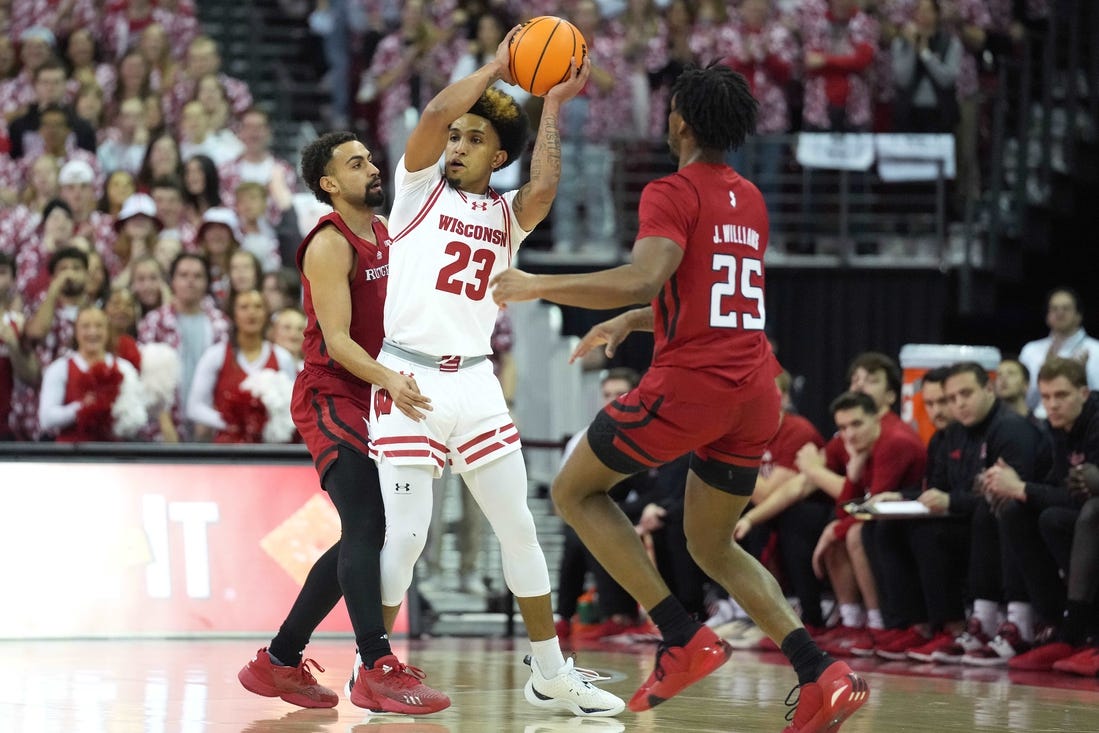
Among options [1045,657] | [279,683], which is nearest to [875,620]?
[1045,657]

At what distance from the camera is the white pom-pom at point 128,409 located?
10.3m

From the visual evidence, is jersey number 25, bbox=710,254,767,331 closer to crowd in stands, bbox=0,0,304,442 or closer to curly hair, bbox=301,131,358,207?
curly hair, bbox=301,131,358,207

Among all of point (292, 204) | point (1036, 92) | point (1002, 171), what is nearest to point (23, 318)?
point (292, 204)

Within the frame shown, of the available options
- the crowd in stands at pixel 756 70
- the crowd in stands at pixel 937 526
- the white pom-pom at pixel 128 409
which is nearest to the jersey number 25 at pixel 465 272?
the crowd in stands at pixel 937 526

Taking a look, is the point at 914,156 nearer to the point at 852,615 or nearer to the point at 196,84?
the point at 852,615

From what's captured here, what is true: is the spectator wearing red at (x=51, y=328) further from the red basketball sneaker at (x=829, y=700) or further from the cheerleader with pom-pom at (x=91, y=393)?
the red basketball sneaker at (x=829, y=700)

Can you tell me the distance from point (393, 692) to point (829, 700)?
5.14 ft

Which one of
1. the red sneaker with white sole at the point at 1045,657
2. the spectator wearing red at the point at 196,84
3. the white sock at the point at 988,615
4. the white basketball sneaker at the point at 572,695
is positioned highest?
the spectator wearing red at the point at 196,84

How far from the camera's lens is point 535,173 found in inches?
243

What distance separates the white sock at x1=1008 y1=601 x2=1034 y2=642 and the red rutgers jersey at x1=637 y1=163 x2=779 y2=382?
13.2 ft

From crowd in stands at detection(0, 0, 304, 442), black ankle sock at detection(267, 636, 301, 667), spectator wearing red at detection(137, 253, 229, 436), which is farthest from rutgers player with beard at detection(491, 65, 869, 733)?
spectator wearing red at detection(137, 253, 229, 436)

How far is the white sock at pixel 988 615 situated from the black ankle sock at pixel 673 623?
152 inches

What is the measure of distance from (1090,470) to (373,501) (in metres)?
4.24

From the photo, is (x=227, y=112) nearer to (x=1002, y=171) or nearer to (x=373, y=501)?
(x=1002, y=171)
